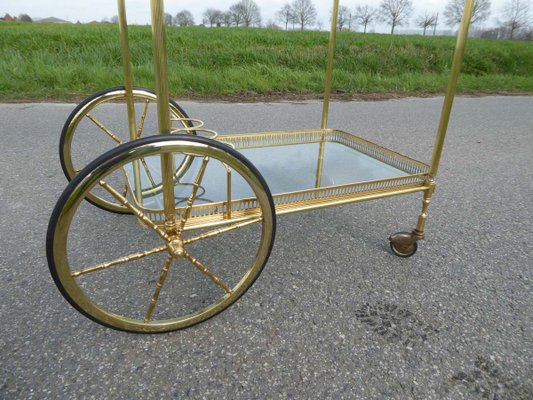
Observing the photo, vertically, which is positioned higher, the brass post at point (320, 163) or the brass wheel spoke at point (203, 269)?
the brass post at point (320, 163)

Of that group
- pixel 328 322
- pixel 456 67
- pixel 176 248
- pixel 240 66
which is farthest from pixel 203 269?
pixel 240 66

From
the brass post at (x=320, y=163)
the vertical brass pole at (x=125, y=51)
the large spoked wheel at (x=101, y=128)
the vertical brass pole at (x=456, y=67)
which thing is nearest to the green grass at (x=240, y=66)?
the large spoked wheel at (x=101, y=128)

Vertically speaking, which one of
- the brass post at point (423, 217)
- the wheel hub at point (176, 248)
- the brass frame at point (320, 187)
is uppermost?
the brass frame at point (320, 187)

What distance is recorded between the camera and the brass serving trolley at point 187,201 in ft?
3.25

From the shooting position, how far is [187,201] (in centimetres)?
136

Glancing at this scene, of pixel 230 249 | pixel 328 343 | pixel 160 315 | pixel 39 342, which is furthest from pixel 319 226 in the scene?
pixel 39 342

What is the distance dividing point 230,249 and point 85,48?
5.58 m

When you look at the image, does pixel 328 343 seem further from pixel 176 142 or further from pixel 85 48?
pixel 85 48

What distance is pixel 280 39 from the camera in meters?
7.41

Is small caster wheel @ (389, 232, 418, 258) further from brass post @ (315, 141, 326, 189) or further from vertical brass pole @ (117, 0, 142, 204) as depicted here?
A: vertical brass pole @ (117, 0, 142, 204)

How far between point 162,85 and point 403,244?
3.66 ft

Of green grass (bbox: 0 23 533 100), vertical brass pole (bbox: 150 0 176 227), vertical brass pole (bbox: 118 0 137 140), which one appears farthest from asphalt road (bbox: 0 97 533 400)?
green grass (bbox: 0 23 533 100)

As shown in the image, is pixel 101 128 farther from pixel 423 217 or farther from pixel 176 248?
pixel 423 217

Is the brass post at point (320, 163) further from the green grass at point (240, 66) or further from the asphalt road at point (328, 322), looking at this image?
the green grass at point (240, 66)
